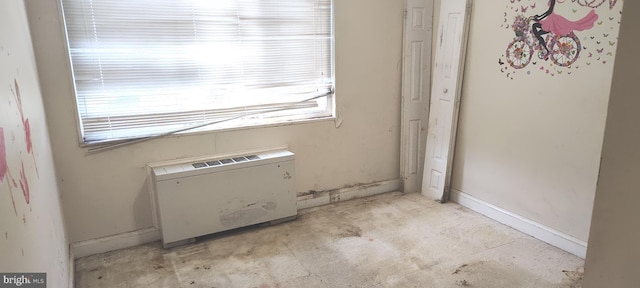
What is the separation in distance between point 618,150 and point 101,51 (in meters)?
2.65

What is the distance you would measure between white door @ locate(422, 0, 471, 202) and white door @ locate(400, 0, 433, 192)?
0.10m

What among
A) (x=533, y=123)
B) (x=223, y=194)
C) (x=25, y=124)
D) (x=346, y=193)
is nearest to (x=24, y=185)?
(x=25, y=124)

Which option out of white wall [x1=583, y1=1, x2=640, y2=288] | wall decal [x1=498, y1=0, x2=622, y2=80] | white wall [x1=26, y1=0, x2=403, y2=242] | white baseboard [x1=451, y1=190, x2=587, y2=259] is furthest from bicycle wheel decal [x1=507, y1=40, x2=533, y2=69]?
white wall [x1=583, y1=1, x2=640, y2=288]

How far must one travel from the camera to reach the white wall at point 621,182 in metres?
0.71

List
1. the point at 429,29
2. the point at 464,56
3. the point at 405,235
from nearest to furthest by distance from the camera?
the point at 405,235, the point at 464,56, the point at 429,29

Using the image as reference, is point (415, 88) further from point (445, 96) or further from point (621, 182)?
point (621, 182)

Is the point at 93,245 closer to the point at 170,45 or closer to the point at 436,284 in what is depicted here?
the point at 170,45

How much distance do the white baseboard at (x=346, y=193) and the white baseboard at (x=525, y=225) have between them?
0.57 metres

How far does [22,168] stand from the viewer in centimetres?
133

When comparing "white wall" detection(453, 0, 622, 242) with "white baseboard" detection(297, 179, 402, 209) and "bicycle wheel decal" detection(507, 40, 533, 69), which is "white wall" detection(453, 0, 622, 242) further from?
"white baseboard" detection(297, 179, 402, 209)

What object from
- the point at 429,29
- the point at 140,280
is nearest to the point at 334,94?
the point at 429,29

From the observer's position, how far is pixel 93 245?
2.65m

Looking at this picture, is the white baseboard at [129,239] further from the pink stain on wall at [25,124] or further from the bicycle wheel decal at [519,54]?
the bicycle wheel decal at [519,54]

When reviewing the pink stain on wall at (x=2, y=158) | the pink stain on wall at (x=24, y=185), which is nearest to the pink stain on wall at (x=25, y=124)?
the pink stain on wall at (x=24, y=185)
